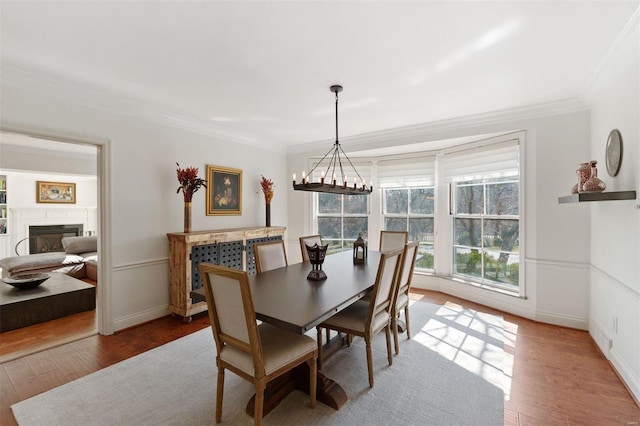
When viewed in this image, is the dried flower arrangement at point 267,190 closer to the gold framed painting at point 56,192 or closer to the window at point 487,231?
the window at point 487,231

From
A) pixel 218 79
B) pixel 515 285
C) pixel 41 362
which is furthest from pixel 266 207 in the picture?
pixel 515 285

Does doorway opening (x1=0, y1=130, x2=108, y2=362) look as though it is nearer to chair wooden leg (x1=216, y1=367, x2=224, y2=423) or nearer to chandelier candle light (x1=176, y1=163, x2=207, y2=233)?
chandelier candle light (x1=176, y1=163, x2=207, y2=233)

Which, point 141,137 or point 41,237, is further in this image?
point 41,237

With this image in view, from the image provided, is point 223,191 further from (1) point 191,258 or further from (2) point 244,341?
(2) point 244,341

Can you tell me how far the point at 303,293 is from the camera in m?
2.04

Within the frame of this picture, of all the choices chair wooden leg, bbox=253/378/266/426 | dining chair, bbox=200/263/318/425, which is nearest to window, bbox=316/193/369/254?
dining chair, bbox=200/263/318/425

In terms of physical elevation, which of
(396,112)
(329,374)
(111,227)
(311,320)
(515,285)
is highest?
(396,112)

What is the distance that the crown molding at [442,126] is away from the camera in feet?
10.3

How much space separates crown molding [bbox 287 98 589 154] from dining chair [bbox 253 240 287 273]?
230 cm

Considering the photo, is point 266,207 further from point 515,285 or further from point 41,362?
point 515,285

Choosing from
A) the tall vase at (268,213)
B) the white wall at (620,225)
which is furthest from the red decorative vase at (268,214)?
the white wall at (620,225)

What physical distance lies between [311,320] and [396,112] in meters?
2.76

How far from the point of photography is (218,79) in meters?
2.62

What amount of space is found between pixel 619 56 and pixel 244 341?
323 centimetres
